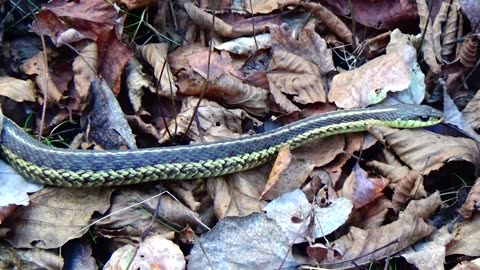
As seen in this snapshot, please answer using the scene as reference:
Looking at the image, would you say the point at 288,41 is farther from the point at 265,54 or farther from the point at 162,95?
the point at 162,95

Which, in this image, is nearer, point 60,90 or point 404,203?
point 404,203

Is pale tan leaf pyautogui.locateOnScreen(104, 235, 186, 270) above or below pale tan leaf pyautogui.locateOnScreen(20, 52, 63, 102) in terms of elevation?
below

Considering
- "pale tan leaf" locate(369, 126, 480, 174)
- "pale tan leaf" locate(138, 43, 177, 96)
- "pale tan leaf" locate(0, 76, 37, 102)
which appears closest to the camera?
"pale tan leaf" locate(369, 126, 480, 174)

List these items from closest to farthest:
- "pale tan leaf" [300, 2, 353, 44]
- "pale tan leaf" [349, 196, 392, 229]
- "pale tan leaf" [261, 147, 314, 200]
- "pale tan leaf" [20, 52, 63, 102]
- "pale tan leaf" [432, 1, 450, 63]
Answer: "pale tan leaf" [349, 196, 392, 229] → "pale tan leaf" [261, 147, 314, 200] → "pale tan leaf" [20, 52, 63, 102] → "pale tan leaf" [432, 1, 450, 63] → "pale tan leaf" [300, 2, 353, 44]

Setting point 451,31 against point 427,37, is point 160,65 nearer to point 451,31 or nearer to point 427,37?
point 427,37

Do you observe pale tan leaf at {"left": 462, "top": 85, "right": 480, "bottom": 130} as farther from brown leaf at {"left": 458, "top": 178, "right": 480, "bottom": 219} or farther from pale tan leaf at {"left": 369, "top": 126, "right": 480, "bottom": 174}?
brown leaf at {"left": 458, "top": 178, "right": 480, "bottom": 219}

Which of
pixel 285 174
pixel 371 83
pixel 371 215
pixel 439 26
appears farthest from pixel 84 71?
pixel 439 26

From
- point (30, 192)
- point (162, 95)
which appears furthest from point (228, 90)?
point (30, 192)

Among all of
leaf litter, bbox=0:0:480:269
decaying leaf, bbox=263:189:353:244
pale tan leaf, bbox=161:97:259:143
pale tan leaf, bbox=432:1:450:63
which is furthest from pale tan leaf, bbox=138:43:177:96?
pale tan leaf, bbox=432:1:450:63
